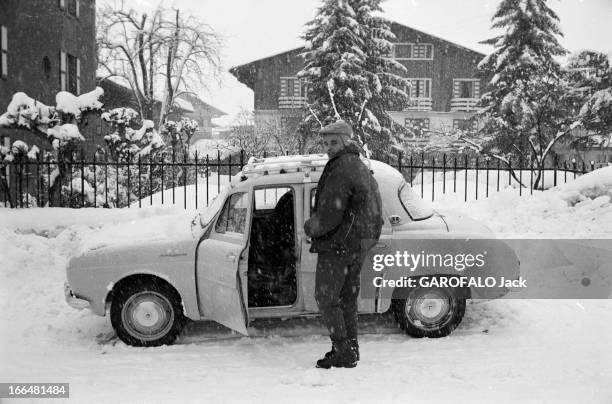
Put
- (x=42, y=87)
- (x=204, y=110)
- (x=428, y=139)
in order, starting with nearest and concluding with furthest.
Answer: (x=42, y=87) < (x=428, y=139) < (x=204, y=110)

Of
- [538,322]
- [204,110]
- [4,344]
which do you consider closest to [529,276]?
[538,322]

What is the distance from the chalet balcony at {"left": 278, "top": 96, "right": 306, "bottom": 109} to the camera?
15.8 m

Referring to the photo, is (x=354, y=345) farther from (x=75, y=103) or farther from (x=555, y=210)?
(x=75, y=103)

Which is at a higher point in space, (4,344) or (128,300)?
(128,300)

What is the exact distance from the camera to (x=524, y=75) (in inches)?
720

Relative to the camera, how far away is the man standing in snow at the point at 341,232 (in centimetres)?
447

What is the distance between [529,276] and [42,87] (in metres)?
16.3

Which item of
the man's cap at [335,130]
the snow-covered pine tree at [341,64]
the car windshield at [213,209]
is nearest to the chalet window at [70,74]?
the snow-covered pine tree at [341,64]

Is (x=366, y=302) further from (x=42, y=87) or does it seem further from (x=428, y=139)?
(x=428, y=139)

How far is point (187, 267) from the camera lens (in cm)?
536

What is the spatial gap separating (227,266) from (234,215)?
1.87ft

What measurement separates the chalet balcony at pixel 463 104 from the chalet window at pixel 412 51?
2308 millimetres

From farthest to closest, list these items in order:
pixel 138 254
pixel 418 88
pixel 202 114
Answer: pixel 202 114 → pixel 418 88 → pixel 138 254

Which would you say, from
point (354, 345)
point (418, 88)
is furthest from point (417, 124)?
point (354, 345)
